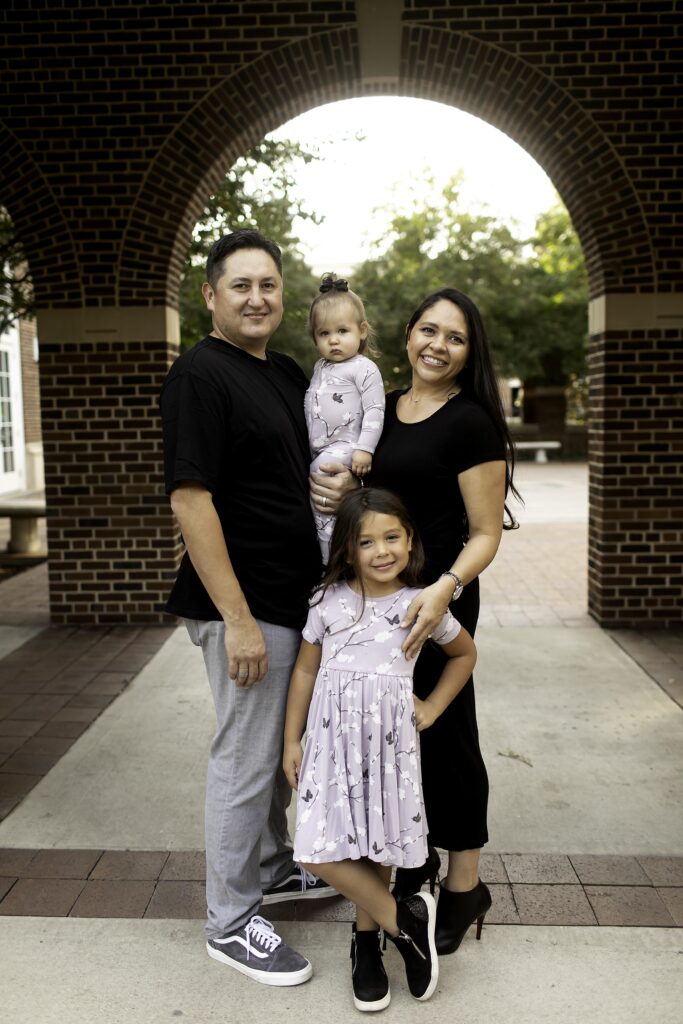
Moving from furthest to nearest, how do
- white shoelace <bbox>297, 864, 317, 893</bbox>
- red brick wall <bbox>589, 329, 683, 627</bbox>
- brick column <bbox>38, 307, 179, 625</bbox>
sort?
brick column <bbox>38, 307, 179, 625</bbox>, red brick wall <bbox>589, 329, 683, 627</bbox>, white shoelace <bbox>297, 864, 317, 893</bbox>

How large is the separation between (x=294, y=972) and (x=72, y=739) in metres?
2.23

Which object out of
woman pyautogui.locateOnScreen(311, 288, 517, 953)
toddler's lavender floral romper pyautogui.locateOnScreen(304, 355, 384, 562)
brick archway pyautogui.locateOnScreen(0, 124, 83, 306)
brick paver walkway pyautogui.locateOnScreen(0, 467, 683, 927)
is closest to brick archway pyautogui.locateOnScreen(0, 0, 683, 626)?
brick archway pyautogui.locateOnScreen(0, 124, 83, 306)

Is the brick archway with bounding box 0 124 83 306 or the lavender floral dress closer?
the lavender floral dress

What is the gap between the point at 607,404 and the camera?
6395 millimetres

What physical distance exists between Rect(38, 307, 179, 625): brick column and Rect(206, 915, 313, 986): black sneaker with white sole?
160 inches

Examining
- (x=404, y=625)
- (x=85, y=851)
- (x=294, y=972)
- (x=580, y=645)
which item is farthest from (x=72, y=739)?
(x=580, y=645)

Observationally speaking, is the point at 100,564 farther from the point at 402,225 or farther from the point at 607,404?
the point at 402,225

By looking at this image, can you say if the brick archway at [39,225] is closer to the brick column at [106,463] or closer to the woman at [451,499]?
the brick column at [106,463]

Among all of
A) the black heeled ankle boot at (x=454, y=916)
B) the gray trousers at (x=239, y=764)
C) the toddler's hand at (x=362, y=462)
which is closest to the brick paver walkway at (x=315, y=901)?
the black heeled ankle boot at (x=454, y=916)

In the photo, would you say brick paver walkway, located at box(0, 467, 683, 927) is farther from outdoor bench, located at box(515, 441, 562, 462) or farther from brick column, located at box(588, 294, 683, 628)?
outdoor bench, located at box(515, 441, 562, 462)

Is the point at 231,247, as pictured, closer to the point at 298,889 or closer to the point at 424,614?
the point at 424,614

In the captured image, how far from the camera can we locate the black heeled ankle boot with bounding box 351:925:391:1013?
2477mm

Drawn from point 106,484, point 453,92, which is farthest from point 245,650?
point 453,92

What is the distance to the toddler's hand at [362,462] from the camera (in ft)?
8.86
